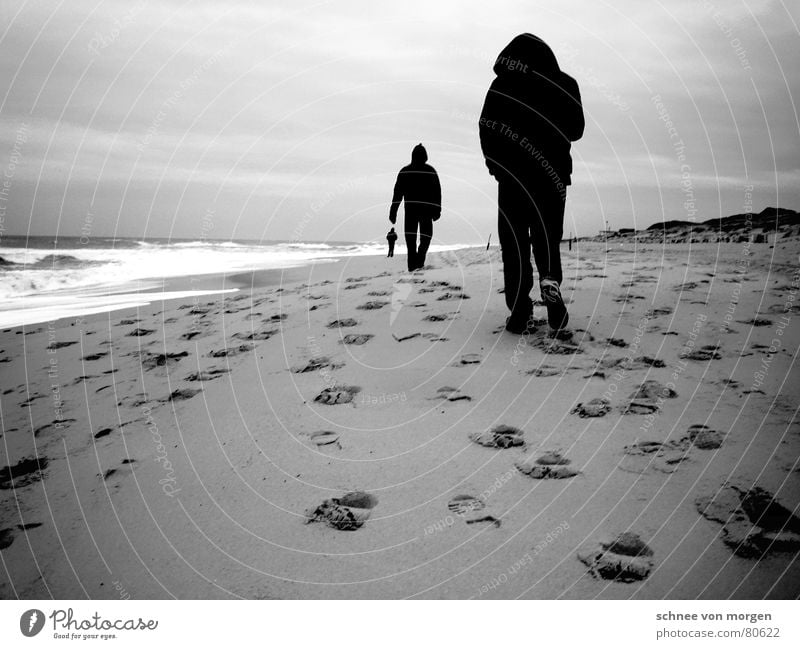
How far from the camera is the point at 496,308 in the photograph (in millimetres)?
5359

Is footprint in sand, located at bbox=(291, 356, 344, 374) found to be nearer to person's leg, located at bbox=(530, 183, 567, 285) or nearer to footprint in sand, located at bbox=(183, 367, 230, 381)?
footprint in sand, located at bbox=(183, 367, 230, 381)

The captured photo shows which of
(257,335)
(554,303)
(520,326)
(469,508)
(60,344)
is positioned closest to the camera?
(469,508)

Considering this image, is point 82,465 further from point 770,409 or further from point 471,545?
point 770,409

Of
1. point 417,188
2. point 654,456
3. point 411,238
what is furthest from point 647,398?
point 417,188

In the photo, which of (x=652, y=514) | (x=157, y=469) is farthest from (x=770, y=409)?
(x=157, y=469)

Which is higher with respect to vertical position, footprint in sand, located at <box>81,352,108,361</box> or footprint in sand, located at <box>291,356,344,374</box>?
footprint in sand, located at <box>291,356,344,374</box>

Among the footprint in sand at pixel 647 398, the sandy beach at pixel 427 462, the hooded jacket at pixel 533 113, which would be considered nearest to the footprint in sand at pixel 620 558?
the sandy beach at pixel 427 462

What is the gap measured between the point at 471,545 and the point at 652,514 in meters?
0.81

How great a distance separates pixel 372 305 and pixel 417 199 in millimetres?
4797

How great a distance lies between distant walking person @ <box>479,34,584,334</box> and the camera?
14.0 ft

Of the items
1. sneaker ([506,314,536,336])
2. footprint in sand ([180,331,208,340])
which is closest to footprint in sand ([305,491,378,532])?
sneaker ([506,314,536,336])

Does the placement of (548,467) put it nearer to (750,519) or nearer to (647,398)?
(750,519)

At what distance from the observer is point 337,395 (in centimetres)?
356

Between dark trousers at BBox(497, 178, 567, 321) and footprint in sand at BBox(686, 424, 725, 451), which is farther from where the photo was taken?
dark trousers at BBox(497, 178, 567, 321)
